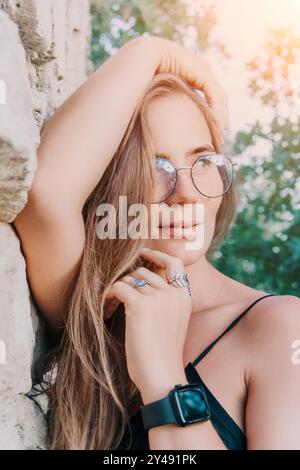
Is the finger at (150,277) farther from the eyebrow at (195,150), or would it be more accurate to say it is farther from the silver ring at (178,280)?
the eyebrow at (195,150)

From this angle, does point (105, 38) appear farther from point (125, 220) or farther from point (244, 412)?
point (244, 412)

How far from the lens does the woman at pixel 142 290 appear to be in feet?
4.95

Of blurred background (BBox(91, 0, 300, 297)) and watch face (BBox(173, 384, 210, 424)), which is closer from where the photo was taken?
watch face (BBox(173, 384, 210, 424))

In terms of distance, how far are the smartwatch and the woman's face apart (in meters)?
0.57

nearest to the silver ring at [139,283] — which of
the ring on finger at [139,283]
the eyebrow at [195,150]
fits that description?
the ring on finger at [139,283]

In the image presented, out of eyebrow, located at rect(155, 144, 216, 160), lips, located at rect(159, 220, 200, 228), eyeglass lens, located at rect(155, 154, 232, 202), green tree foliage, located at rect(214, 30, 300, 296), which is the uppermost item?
eyebrow, located at rect(155, 144, 216, 160)

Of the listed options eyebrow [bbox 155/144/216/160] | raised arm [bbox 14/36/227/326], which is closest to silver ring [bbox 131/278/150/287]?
raised arm [bbox 14/36/227/326]

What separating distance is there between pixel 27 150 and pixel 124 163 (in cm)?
64

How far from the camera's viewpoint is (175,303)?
161 centimetres

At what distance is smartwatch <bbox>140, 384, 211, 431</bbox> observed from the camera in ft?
4.53

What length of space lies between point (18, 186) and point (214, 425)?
2.65 ft

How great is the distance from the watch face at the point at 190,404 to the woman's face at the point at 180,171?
22.6 inches

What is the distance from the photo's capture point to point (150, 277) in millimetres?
1670

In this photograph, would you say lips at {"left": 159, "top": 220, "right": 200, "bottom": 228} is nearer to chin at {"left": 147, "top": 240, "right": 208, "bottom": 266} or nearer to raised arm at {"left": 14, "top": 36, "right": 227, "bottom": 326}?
chin at {"left": 147, "top": 240, "right": 208, "bottom": 266}
